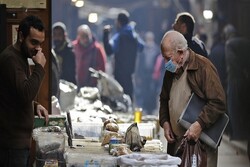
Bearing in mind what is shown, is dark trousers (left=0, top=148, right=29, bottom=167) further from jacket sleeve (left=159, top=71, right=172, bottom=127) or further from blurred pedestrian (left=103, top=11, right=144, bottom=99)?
blurred pedestrian (left=103, top=11, right=144, bottom=99)

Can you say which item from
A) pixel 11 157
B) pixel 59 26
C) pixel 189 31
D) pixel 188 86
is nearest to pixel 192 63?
pixel 188 86

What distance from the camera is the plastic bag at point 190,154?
25.8 feet

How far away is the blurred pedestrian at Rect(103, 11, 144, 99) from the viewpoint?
14.2 m

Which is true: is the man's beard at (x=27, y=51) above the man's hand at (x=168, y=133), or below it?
above

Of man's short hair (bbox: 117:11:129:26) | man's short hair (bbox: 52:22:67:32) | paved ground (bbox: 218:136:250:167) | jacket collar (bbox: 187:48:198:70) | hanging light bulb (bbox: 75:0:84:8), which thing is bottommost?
paved ground (bbox: 218:136:250:167)

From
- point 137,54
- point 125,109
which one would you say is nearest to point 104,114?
point 125,109

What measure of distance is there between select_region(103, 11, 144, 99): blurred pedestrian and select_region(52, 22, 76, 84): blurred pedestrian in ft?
3.04

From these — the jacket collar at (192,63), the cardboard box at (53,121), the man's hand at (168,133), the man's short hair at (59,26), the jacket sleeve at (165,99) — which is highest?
the man's short hair at (59,26)

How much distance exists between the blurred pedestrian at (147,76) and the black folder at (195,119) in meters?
6.43

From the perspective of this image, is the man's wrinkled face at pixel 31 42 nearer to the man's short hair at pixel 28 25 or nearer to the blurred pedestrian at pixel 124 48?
the man's short hair at pixel 28 25

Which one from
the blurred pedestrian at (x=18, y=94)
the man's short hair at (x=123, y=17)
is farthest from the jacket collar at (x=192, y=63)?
the man's short hair at (x=123, y=17)

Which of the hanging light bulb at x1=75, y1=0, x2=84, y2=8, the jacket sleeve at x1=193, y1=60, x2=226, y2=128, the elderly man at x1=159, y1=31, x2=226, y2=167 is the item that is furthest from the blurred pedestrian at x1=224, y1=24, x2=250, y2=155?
the jacket sleeve at x1=193, y1=60, x2=226, y2=128

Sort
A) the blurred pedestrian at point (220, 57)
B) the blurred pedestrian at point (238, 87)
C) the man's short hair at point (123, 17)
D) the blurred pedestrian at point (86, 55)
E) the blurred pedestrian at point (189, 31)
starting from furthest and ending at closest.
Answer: the man's short hair at point (123, 17) < the blurred pedestrian at point (86, 55) < the blurred pedestrian at point (220, 57) < the blurred pedestrian at point (238, 87) < the blurred pedestrian at point (189, 31)

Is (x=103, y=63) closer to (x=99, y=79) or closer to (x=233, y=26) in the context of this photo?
(x=99, y=79)
